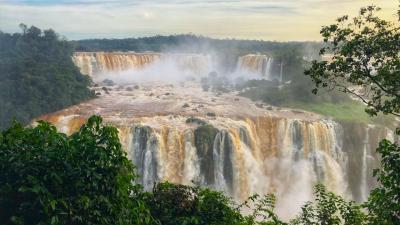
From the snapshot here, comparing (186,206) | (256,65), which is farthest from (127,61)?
(186,206)

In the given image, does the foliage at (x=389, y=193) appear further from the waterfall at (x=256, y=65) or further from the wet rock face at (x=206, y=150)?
the waterfall at (x=256, y=65)

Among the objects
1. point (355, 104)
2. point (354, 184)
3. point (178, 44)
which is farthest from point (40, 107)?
point (178, 44)

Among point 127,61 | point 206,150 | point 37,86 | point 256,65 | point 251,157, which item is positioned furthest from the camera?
point 256,65

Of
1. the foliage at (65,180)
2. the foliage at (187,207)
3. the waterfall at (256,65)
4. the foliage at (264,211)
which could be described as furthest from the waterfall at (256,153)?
the waterfall at (256,65)

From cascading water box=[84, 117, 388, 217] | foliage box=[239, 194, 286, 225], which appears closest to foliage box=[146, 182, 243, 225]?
foliage box=[239, 194, 286, 225]

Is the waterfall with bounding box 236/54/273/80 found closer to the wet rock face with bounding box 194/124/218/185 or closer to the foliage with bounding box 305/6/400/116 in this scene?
the wet rock face with bounding box 194/124/218/185

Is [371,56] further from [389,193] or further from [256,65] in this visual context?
[256,65]

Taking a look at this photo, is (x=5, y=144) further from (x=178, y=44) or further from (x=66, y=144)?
(x=178, y=44)

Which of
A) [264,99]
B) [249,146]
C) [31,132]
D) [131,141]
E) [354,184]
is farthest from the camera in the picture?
[264,99]
